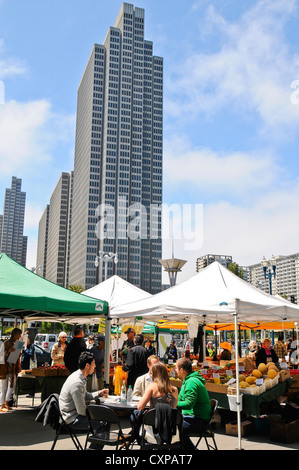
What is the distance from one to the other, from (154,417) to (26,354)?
35.7 feet

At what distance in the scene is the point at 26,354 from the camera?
14703mm

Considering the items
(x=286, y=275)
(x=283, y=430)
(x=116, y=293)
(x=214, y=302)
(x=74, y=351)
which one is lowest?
(x=283, y=430)

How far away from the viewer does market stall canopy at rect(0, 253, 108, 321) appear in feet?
25.4

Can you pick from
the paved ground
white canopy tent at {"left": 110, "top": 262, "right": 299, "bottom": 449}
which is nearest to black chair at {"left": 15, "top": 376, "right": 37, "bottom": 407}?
the paved ground

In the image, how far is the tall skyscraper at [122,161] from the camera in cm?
12656

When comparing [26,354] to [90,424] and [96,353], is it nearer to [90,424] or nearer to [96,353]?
[96,353]

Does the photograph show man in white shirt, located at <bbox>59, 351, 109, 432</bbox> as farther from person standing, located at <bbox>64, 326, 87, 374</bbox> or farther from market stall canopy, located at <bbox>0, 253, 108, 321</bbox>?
person standing, located at <bbox>64, 326, 87, 374</bbox>

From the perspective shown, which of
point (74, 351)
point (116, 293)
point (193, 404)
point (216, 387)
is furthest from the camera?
point (116, 293)

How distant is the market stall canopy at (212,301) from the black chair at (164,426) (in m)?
2.82

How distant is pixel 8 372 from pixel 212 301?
17.4 ft

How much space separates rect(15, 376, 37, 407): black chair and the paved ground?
4.63 feet

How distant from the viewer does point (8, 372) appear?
9.80m

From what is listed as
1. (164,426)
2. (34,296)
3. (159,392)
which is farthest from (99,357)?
(164,426)

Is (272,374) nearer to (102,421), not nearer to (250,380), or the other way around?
(250,380)
